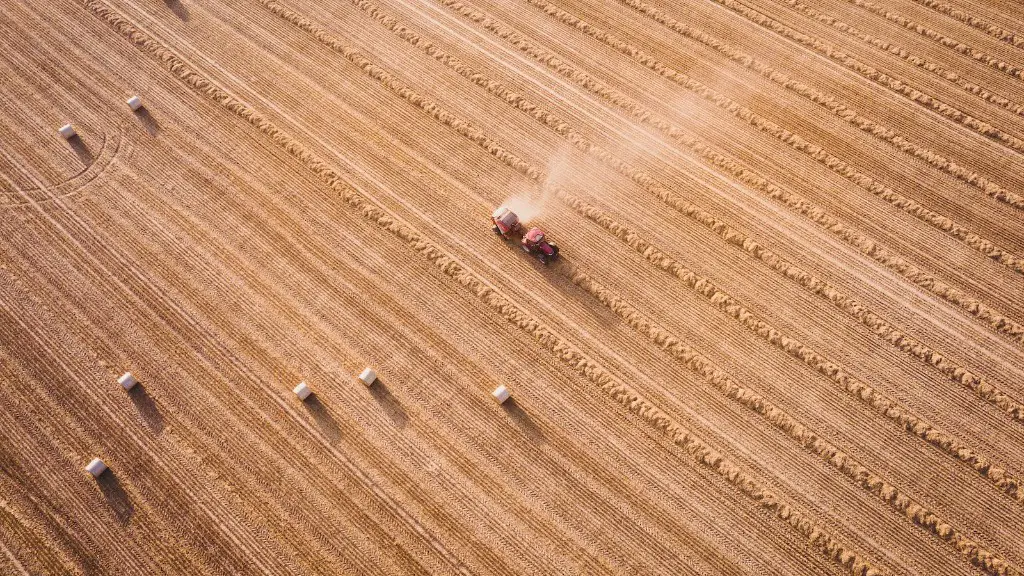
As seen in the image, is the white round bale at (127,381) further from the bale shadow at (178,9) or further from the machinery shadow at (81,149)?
the bale shadow at (178,9)

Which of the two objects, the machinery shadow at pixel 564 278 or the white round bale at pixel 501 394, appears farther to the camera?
the machinery shadow at pixel 564 278

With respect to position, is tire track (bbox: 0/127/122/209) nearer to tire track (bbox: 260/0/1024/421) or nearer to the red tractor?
tire track (bbox: 260/0/1024/421)

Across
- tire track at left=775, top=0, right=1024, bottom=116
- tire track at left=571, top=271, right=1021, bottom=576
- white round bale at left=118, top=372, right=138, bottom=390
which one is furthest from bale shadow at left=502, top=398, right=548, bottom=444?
tire track at left=775, top=0, right=1024, bottom=116

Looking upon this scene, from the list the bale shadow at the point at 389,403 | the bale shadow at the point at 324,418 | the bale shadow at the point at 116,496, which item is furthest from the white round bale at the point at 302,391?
the bale shadow at the point at 116,496

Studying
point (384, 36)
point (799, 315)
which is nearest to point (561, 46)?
point (384, 36)

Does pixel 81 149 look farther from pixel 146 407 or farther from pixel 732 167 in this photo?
pixel 732 167

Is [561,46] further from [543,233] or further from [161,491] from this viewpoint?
[161,491]
